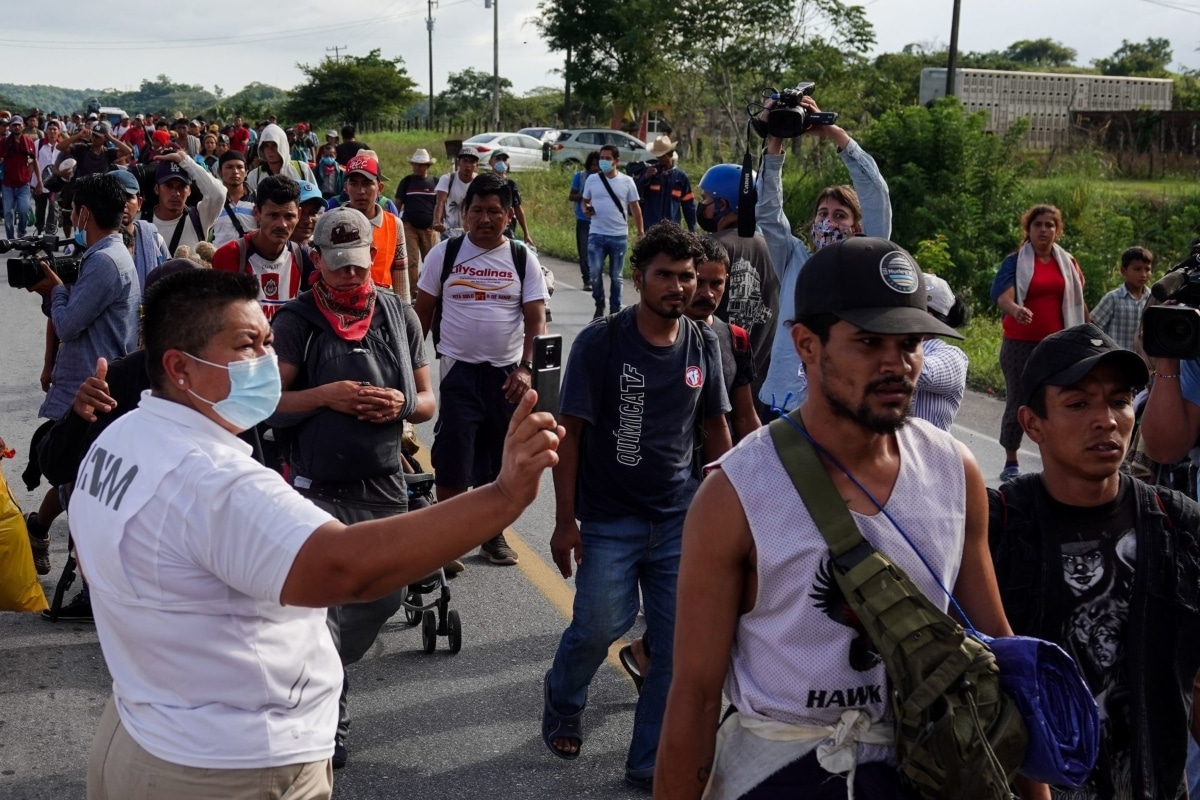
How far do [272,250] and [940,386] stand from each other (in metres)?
3.70

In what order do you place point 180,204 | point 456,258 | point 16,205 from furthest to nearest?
point 16,205
point 180,204
point 456,258

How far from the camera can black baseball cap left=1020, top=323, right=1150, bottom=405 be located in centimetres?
305

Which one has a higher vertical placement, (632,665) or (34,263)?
(34,263)

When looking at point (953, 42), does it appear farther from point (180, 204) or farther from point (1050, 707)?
point (1050, 707)

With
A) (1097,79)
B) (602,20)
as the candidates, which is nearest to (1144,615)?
(1097,79)

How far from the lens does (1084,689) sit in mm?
2469

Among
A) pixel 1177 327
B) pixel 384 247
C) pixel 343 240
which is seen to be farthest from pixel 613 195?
pixel 1177 327

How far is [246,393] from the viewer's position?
9.20ft

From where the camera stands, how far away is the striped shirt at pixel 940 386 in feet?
14.8

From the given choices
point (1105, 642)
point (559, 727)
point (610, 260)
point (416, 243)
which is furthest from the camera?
point (610, 260)

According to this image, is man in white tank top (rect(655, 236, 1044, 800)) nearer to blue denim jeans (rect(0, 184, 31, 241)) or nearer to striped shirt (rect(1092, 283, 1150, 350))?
striped shirt (rect(1092, 283, 1150, 350))

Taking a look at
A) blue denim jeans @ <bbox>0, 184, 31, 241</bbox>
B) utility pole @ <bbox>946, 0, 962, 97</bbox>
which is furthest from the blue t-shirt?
utility pole @ <bbox>946, 0, 962, 97</bbox>

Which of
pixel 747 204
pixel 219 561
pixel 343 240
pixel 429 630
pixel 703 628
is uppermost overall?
pixel 747 204

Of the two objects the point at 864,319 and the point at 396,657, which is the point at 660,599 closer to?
the point at 396,657
